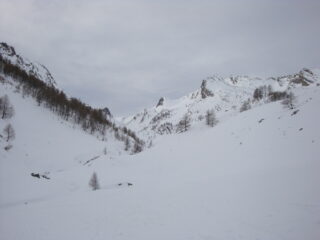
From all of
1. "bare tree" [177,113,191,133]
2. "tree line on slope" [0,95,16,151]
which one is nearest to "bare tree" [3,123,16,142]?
"tree line on slope" [0,95,16,151]

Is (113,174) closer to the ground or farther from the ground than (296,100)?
closer to the ground

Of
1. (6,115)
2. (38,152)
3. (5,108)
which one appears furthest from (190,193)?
(6,115)

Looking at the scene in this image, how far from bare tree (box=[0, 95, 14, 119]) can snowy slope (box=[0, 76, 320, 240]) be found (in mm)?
11133

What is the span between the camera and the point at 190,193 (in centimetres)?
2059

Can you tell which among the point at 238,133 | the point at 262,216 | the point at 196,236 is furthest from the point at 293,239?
the point at 238,133

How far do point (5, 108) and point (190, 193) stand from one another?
53.0 meters

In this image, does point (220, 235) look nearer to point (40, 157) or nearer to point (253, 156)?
point (253, 156)

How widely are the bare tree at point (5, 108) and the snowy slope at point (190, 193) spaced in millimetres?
11133

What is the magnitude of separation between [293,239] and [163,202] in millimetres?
11118

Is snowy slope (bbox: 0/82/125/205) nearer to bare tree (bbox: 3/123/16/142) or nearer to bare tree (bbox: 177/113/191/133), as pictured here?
bare tree (bbox: 3/123/16/142)

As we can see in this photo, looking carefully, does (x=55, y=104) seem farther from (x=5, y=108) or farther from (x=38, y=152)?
(x=38, y=152)

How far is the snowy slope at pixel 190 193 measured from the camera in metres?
12.3

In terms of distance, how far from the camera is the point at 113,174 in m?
37.3

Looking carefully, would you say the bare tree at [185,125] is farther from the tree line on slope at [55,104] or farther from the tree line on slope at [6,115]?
the tree line on slope at [6,115]
